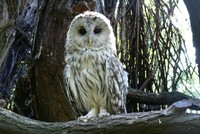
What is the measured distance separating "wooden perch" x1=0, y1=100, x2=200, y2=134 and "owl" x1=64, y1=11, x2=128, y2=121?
431 mm

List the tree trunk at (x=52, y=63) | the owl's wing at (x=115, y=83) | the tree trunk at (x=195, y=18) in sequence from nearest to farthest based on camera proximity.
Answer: the tree trunk at (x=195, y=18) → the owl's wing at (x=115, y=83) → the tree trunk at (x=52, y=63)

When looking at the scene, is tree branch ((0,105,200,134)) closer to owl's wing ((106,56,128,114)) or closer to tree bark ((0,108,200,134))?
tree bark ((0,108,200,134))

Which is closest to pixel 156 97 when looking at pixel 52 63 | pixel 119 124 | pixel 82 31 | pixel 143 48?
pixel 143 48

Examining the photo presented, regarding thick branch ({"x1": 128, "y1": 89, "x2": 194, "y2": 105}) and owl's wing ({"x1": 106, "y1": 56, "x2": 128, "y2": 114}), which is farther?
thick branch ({"x1": 128, "y1": 89, "x2": 194, "y2": 105})

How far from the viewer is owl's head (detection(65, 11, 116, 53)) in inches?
141

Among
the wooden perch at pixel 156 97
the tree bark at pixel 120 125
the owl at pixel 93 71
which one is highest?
the owl at pixel 93 71

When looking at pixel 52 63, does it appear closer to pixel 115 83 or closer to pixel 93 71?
pixel 93 71

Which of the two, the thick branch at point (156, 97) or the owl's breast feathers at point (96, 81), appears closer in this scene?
the owl's breast feathers at point (96, 81)

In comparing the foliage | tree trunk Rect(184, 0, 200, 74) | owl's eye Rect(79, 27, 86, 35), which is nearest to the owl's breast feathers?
owl's eye Rect(79, 27, 86, 35)

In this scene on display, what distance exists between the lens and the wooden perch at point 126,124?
2.55 metres

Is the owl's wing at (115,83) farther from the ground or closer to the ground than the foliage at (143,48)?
closer to the ground

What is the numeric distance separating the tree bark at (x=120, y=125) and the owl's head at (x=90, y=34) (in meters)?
0.84

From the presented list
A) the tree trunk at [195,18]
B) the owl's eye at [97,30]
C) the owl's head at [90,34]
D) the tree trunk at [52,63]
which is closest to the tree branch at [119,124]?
the tree trunk at [195,18]

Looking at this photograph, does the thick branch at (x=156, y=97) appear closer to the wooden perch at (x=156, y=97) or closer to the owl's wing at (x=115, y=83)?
the wooden perch at (x=156, y=97)
